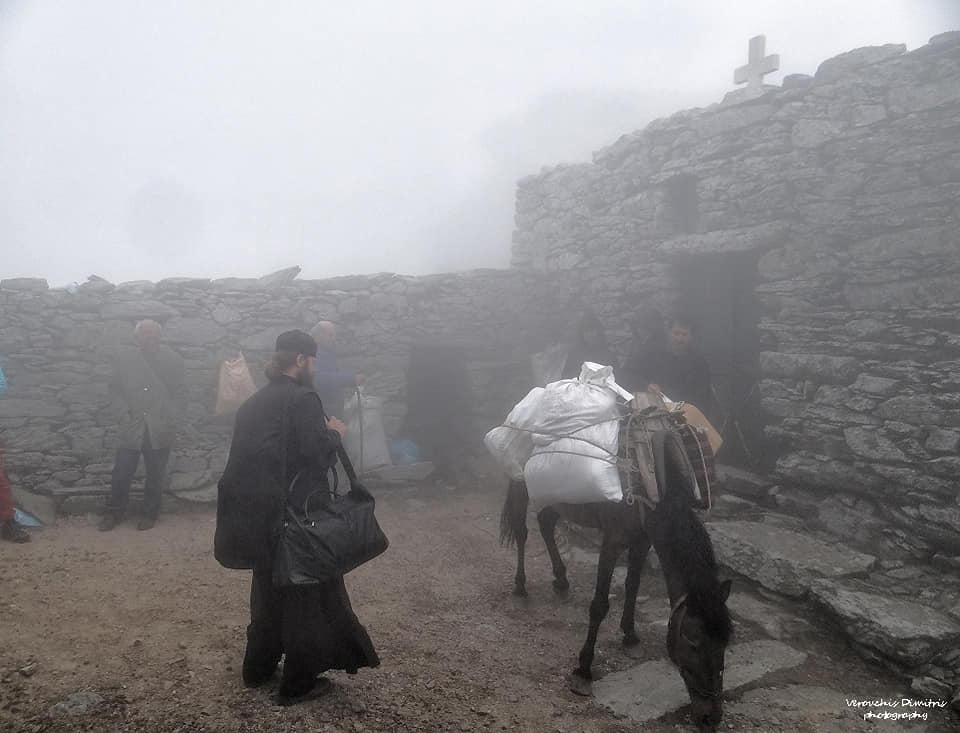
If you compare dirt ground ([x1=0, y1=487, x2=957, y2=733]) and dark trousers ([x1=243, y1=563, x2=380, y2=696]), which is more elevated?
dark trousers ([x1=243, y1=563, x2=380, y2=696])

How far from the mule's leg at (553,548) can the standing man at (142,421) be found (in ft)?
13.5

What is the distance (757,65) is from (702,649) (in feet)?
23.1

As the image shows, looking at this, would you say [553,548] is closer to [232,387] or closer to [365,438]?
[365,438]

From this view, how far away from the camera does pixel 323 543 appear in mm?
2879

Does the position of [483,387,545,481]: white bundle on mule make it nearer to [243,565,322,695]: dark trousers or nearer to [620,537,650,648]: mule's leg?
[620,537,650,648]: mule's leg

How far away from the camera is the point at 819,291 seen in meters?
5.55

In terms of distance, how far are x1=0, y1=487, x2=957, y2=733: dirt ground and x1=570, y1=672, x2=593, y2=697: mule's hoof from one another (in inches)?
1.8

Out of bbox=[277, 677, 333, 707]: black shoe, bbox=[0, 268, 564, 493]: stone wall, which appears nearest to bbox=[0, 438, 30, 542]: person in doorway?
bbox=[0, 268, 564, 493]: stone wall

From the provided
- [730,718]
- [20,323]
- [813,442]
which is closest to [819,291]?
[813,442]

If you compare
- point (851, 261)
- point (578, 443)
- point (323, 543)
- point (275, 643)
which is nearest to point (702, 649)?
point (578, 443)

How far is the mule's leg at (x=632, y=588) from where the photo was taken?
4.01 meters

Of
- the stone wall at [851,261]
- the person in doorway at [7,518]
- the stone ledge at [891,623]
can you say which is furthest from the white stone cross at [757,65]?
the person in doorway at [7,518]

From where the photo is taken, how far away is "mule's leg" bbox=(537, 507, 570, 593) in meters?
4.86

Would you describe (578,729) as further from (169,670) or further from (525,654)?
(169,670)
